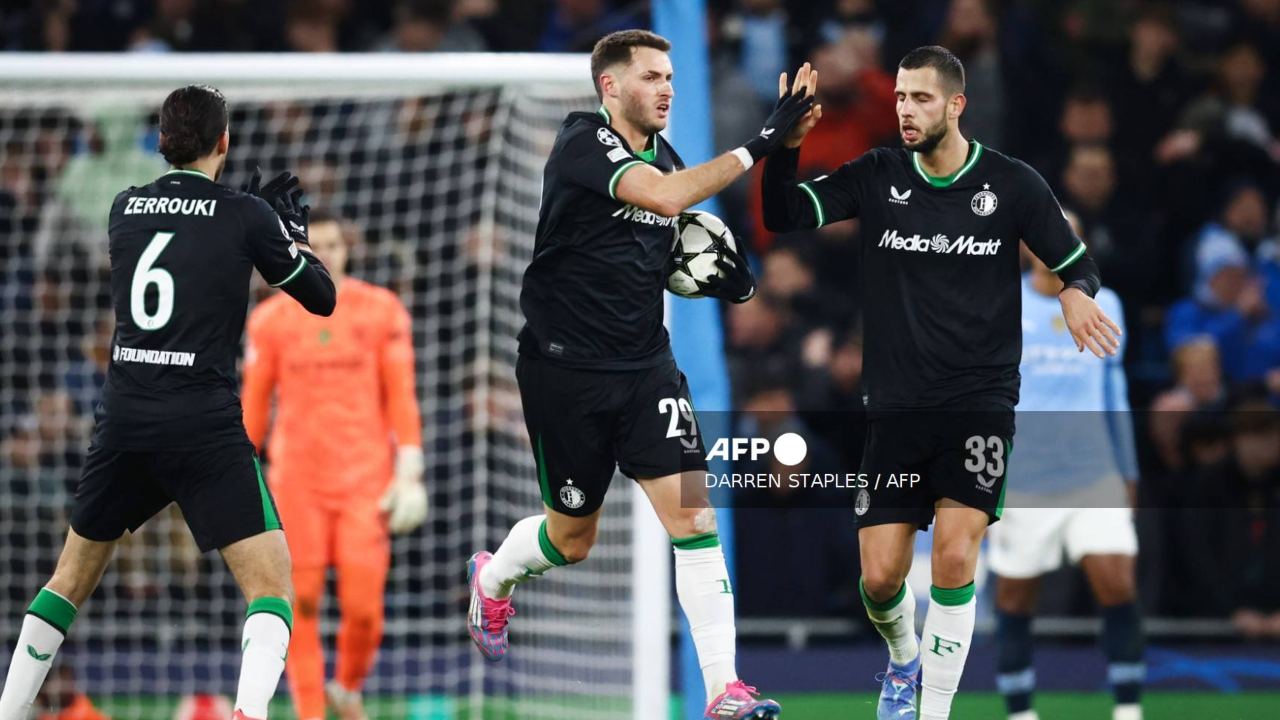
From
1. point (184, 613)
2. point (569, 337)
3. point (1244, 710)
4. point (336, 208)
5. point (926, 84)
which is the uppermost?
point (336, 208)

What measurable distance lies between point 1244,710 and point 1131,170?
4.68 metres

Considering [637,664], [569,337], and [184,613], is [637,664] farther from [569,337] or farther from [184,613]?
[184,613]

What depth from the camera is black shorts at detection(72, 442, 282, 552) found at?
6039 millimetres

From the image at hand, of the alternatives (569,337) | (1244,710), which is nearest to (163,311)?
(569,337)

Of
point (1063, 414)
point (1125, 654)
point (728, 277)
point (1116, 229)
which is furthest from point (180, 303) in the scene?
point (1116, 229)

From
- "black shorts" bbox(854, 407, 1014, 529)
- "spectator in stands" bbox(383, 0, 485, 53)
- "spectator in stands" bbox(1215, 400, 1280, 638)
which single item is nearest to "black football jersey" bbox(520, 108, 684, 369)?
"black shorts" bbox(854, 407, 1014, 529)

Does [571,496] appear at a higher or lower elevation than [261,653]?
higher

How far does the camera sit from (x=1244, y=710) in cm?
888

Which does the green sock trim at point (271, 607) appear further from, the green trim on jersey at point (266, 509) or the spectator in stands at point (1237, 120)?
the spectator in stands at point (1237, 120)

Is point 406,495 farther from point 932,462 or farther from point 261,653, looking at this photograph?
point 932,462

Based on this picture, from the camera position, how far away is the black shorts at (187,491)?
6039 mm

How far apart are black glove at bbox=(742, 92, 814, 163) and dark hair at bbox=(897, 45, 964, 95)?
0.38m

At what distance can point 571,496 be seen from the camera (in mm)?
6453

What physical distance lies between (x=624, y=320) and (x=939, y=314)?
3.67ft
